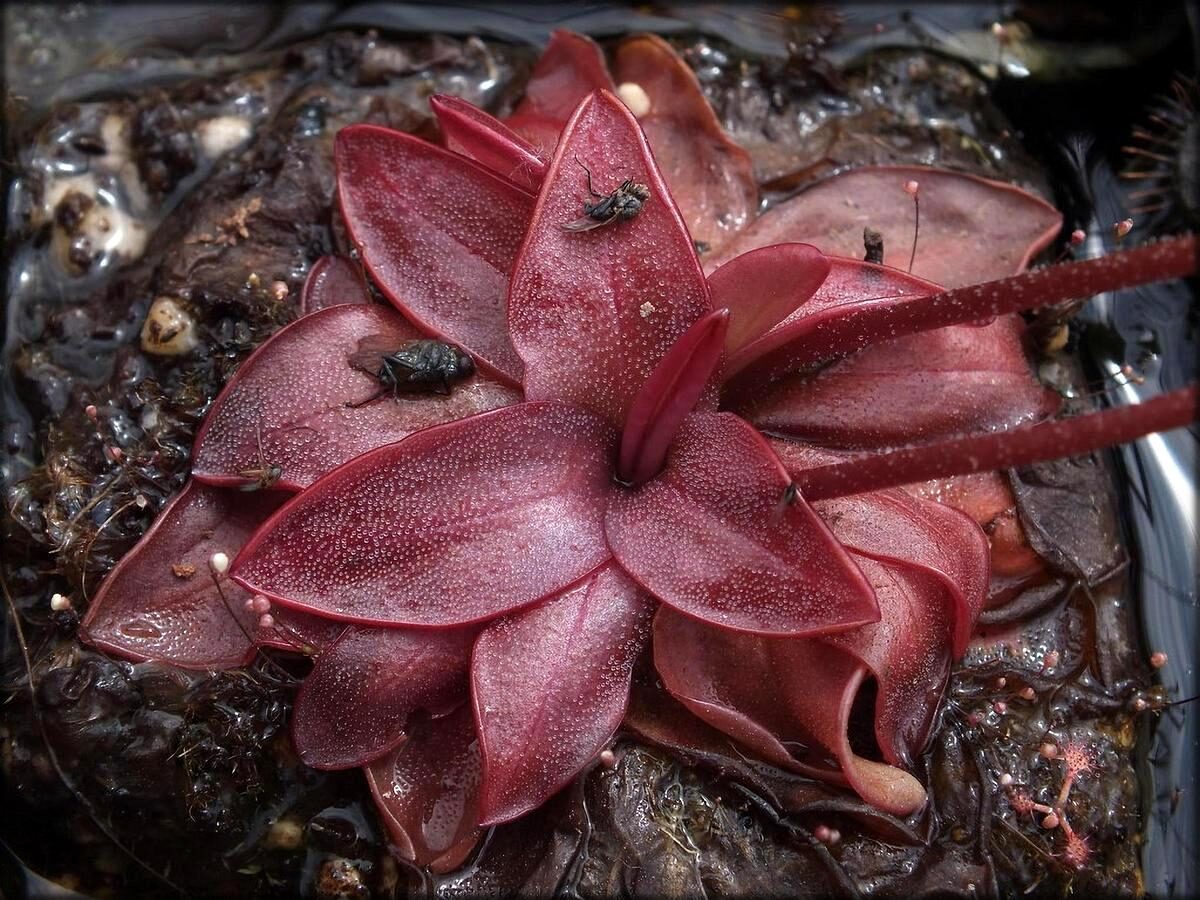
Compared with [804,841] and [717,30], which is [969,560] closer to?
[804,841]

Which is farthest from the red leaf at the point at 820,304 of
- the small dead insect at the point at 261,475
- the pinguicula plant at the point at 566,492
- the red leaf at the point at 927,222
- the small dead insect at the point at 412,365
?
the small dead insect at the point at 261,475

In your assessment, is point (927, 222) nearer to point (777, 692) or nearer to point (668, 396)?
point (668, 396)

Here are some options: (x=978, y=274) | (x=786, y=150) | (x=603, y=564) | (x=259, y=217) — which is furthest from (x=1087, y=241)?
(x=259, y=217)

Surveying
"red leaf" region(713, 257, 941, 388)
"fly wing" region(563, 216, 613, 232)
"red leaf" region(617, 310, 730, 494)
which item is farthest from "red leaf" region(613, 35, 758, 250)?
"red leaf" region(617, 310, 730, 494)

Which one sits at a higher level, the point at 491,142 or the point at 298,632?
the point at 491,142

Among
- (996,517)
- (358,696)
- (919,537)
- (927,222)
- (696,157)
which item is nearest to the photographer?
(358,696)

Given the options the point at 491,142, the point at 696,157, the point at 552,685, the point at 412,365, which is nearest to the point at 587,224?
the point at 491,142
